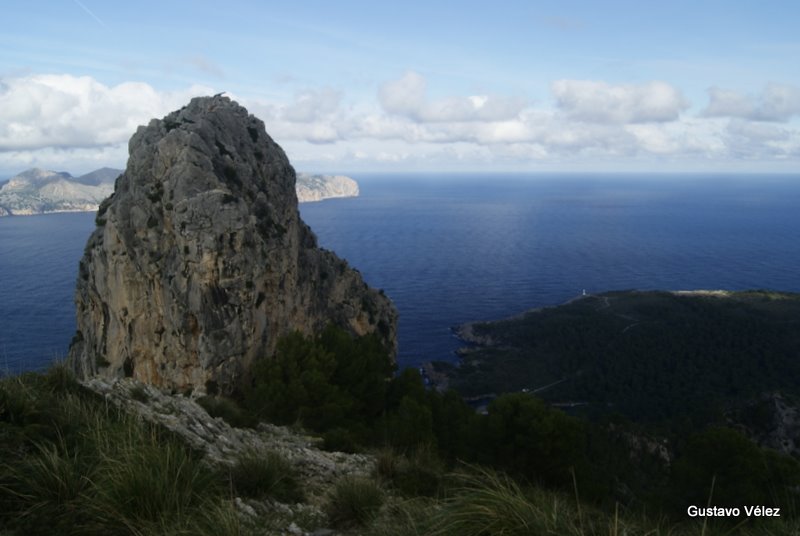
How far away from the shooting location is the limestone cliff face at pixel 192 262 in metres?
32.7

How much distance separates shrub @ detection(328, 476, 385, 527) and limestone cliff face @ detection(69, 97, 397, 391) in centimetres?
2661

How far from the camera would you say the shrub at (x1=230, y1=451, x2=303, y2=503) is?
736 cm

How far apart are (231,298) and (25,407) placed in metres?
26.9

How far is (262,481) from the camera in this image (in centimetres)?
755

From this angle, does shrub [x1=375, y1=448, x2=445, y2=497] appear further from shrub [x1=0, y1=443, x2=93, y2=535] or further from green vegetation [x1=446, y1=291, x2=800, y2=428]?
green vegetation [x1=446, y1=291, x2=800, y2=428]

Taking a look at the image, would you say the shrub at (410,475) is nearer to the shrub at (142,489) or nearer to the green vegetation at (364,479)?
the green vegetation at (364,479)

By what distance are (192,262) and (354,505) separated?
28791 mm

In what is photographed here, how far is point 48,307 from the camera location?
80.6m

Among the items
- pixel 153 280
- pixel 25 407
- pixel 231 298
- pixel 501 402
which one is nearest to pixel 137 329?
pixel 153 280

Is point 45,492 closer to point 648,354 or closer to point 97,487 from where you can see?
point 97,487

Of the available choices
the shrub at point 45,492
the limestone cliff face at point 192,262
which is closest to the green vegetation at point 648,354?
the limestone cliff face at point 192,262

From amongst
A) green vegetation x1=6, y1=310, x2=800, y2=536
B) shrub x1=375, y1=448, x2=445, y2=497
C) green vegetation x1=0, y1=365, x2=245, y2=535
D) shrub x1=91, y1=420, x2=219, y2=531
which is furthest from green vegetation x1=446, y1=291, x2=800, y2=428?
green vegetation x1=0, y1=365, x2=245, y2=535

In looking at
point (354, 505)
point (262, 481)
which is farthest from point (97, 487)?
point (354, 505)

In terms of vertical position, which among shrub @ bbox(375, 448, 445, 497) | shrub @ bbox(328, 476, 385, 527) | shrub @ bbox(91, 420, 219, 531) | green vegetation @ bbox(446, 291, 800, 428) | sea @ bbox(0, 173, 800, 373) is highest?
shrub @ bbox(91, 420, 219, 531)
